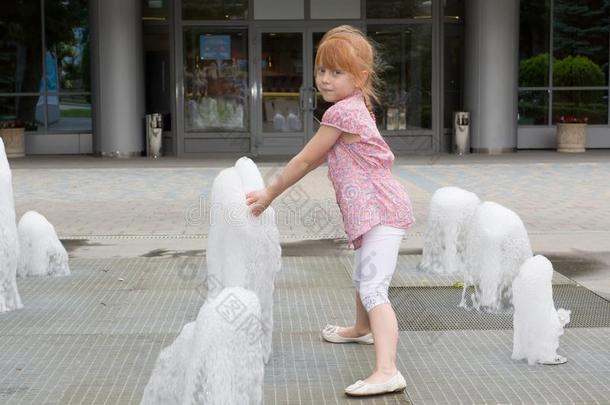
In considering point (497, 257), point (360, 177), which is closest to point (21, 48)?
point (497, 257)

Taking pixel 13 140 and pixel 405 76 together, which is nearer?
pixel 13 140

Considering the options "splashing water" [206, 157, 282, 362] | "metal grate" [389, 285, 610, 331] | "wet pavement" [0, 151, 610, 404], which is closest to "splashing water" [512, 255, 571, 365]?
"wet pavement" [0, 151, 610, 404]

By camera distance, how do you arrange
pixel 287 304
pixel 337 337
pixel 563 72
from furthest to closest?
1. pixel 563 72
2. pixel 287 304
3. pixel 337 337

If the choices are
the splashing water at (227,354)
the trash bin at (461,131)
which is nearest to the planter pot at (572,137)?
the trash bin at (461,131)

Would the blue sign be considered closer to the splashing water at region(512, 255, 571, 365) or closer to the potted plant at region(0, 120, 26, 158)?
the potted plant at region(0, 120, 26, 158)

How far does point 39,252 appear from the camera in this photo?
796 centimetres

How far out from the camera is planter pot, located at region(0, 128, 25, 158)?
20.8m

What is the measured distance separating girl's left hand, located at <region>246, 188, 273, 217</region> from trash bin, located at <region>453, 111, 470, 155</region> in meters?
16.6

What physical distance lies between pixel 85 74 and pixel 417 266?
15104 millimetres

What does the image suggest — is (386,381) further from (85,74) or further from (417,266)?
(85,74)

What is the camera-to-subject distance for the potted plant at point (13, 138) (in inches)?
819

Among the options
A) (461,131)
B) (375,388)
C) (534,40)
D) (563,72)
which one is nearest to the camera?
(375,388)

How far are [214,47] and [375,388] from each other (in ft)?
57.0

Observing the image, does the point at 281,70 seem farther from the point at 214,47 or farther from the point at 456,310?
the point at 456,310
